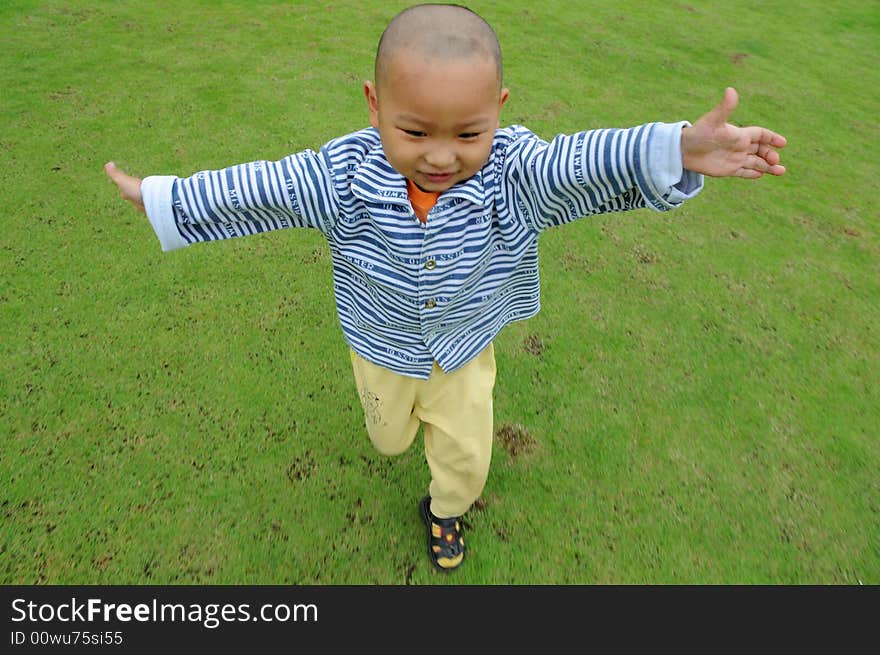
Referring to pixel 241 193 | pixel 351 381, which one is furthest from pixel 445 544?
pixel 241 193

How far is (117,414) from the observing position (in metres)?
1.91

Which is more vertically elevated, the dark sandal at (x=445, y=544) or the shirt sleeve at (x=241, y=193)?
the shirt sleeve at (x=241, y=193)

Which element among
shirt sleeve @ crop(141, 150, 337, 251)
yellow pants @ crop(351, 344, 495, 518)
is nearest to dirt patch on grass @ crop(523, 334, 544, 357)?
yellow pants @ crop(351, 344, 495, 518)

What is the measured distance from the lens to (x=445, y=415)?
1.50m

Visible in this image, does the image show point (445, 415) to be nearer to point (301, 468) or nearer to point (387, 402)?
point (387, 402)

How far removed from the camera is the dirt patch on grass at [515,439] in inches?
76.0

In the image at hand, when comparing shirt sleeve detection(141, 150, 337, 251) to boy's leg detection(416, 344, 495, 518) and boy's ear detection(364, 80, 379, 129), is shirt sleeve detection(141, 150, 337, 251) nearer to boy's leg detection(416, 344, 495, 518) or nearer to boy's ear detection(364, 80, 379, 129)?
boy's ear detection(364, 80, 379, 129)

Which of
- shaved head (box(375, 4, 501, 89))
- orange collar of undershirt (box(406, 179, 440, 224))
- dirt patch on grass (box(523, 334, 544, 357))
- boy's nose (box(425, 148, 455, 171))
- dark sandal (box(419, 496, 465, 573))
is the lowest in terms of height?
dirt patch on grass (box(523, 334, 544, 357))

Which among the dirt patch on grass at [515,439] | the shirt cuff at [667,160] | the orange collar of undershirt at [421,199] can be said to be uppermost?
the shirt cuff at [667,160]

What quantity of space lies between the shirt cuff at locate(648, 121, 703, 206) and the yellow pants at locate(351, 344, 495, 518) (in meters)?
0.58

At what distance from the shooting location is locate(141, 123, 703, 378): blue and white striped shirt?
111cm

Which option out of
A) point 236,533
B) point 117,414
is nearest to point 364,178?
point 236,533

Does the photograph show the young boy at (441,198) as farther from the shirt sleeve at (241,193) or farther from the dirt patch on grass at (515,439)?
the dirt patch on grass at (515,439)

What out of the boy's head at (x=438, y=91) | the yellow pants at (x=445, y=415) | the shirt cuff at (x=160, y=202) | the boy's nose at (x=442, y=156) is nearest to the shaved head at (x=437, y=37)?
the boy's head at (x=438, y=91)
